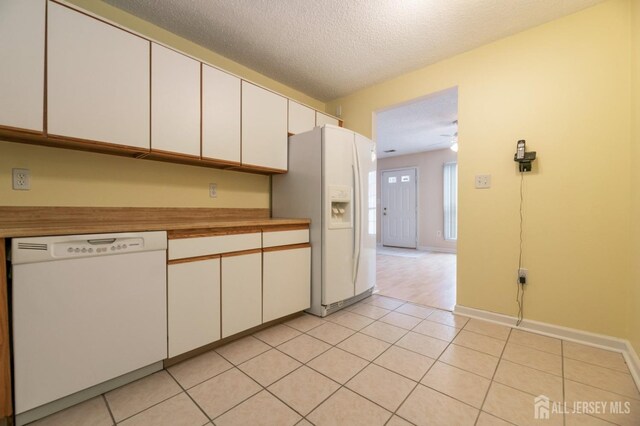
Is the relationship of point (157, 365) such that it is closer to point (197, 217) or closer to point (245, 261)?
point (245, 261)

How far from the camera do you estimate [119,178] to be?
1856 millimetres

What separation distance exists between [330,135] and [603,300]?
2.38m

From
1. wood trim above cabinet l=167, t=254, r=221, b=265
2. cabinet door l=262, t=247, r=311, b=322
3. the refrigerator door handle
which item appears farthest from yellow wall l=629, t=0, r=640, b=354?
wood trim above cabinet l=167, t=254, r=221, b=265

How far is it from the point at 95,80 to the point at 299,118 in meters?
1.63

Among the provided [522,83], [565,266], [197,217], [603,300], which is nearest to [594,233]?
[565,266]

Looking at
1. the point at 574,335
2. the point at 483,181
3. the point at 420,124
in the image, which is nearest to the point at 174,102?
the point at 483,181

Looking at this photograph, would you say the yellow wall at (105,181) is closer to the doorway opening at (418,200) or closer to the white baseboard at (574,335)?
the doorway opening at (418,200)

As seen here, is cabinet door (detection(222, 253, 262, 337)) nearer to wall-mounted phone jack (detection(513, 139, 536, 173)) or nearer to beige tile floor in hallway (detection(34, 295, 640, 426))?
beige tile floor in hallway (detection(34, 295, 640, 426))

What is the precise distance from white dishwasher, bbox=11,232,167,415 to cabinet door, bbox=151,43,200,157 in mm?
721

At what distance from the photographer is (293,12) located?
1918 mm

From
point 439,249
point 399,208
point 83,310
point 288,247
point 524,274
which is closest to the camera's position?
point 83,310

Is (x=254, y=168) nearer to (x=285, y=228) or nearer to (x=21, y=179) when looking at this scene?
(x=285, y=228)

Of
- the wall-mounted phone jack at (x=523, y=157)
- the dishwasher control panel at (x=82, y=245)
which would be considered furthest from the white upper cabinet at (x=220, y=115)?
the wall-mounted phone jack at (x=523, y=157)

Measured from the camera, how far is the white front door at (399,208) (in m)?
6.63
